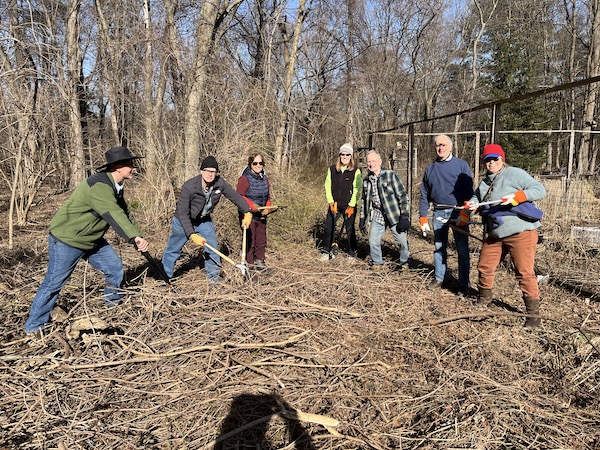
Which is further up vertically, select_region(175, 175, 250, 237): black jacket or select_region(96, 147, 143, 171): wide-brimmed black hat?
select_region(96, 147, 143, 171): wide-brimmed black hat

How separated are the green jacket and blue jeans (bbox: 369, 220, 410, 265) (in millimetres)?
3002

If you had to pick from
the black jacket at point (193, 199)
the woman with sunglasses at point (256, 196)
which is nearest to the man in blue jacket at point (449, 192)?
the woman with sunglasses at point (256, 196)

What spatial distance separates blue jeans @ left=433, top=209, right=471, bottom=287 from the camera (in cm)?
463

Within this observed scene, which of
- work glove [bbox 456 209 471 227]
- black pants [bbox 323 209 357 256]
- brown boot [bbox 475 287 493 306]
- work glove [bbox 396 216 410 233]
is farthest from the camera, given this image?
black pants [bbox 323 209 357 256]

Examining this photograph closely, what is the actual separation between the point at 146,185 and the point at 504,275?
20.3 feet


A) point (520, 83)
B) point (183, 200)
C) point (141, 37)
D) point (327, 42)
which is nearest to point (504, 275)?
point (183, 200)

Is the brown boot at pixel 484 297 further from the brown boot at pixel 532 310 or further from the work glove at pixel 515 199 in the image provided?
the work glove at pixel 515 199

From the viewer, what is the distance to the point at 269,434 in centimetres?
253

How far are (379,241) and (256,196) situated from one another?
5.50ft

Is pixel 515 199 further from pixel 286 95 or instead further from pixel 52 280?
pixel 286 95

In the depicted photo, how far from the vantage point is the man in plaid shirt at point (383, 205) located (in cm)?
530

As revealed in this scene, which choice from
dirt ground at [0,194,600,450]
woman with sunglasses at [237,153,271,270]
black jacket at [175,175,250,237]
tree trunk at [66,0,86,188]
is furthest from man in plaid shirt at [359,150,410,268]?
tree trunk at [66,0,86,188]

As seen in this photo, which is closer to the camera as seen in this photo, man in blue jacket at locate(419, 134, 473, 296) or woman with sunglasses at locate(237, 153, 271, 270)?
man in blue jacket at locate(419, 134, 473, 296)

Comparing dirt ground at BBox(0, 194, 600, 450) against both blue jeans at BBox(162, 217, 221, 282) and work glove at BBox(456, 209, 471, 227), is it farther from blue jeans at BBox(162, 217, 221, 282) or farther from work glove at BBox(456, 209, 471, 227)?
work glove at BBox(456, 209, 471, 227)
